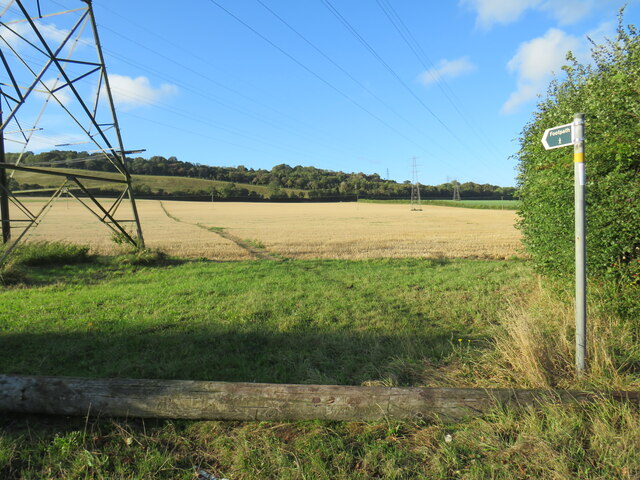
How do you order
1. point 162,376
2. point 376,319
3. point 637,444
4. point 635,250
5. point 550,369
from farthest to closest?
1. point 376,319
2. point 635,250
3. point 162,376
4. point 550,369
5. point 637,444

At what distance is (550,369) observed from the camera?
414 cm

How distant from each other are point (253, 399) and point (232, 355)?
6.50 ft

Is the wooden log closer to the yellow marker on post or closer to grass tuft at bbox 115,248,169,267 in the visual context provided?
the yellow marker on post

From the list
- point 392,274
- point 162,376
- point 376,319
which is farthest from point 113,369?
point 392,274

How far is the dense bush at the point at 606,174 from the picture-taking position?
4723 mm

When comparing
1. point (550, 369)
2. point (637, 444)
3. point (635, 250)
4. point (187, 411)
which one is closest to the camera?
point (637, 444)

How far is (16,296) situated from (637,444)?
10970 millimetres

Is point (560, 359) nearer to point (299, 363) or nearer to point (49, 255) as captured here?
point (299, 363)

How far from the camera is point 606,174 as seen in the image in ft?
18.0

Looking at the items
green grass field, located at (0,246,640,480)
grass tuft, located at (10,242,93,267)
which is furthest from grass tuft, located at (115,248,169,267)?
green grass field, located at (0,246,640,480)

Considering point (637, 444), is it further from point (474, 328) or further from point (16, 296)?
point (16, 296)

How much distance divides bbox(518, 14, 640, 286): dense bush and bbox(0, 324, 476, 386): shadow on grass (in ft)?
8.25

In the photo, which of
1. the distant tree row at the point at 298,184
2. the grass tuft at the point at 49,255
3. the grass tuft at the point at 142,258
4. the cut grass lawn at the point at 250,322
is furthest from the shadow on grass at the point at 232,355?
the distant tree row at the point at 298,184

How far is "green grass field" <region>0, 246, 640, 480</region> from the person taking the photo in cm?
300
